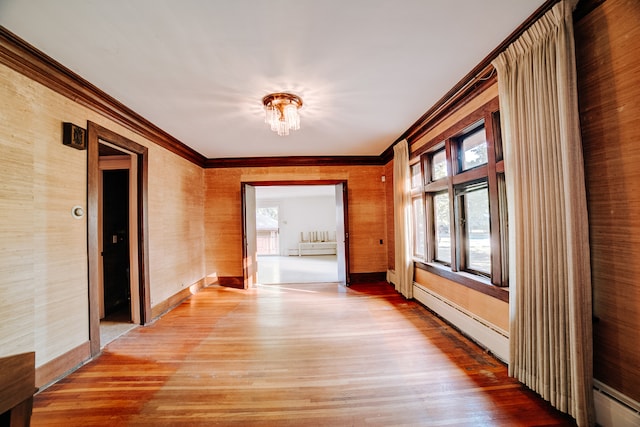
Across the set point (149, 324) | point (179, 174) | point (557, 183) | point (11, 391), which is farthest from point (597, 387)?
point (179, 174)

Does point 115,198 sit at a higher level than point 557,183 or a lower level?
higher

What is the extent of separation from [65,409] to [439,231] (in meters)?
4.21

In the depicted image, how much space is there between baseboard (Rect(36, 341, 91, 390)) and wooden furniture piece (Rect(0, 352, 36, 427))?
63.0 inches

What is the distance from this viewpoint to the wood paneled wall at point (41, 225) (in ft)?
5.88

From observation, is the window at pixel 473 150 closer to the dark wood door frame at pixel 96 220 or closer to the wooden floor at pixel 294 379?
the wooden floor at pixel 294 379

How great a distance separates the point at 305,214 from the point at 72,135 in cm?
848

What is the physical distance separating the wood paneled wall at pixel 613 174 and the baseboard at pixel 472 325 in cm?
72

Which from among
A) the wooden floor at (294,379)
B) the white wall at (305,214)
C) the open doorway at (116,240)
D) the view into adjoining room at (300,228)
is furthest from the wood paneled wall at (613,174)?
the white wall at (305,214)

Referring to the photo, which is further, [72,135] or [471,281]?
[471,281]

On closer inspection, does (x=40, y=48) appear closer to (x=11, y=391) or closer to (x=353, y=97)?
(x=11, y=391)

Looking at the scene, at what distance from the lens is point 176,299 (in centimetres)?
399

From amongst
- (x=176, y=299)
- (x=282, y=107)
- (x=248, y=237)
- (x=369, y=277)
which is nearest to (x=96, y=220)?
(x=176, y=299)

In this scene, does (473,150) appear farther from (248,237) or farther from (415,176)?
(248,237)

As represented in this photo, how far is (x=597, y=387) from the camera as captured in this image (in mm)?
1511
